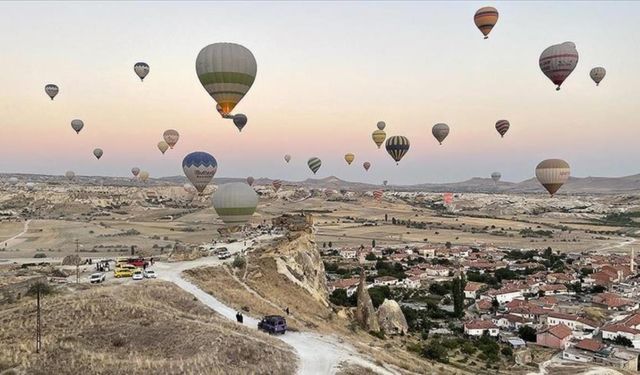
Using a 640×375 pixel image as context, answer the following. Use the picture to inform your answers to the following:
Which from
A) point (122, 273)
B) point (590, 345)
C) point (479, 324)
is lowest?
point (590, 345)

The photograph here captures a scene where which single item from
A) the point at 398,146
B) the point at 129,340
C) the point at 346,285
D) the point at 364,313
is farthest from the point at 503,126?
the point at 129,340

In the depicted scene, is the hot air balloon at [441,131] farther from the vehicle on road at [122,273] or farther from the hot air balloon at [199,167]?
the vehicle on road at [122,273]

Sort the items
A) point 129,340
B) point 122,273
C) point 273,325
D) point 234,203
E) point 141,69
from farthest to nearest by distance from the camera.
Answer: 1. point 141,69
2. point 234,203
3. point 122,273
4. point 273,325
5. point 129,340

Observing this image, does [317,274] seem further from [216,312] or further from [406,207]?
[406,207]

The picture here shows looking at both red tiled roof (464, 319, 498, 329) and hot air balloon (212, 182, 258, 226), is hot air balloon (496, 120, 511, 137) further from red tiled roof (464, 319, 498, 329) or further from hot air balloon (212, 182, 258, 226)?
hot air balloon (212, 182, 258, 226)

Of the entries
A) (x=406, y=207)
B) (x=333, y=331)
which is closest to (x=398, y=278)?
(x=333, y=331)

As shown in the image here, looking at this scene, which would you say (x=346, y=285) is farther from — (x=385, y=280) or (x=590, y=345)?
(x=590, y=345)

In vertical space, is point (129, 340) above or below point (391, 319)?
above
